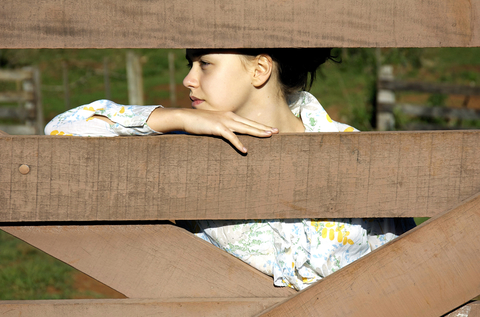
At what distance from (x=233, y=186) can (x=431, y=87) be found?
27.1ft

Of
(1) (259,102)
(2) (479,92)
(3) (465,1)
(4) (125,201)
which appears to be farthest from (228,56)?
(2) (479,92)

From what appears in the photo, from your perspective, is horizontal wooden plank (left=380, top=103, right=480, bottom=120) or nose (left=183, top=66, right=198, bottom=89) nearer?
nose (left=183, top=66, right=198, bottom=89)

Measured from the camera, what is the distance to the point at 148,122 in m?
1.56

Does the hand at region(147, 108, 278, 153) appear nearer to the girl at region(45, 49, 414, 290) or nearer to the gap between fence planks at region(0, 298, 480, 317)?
the girl at region(45, 49, 414, 290)

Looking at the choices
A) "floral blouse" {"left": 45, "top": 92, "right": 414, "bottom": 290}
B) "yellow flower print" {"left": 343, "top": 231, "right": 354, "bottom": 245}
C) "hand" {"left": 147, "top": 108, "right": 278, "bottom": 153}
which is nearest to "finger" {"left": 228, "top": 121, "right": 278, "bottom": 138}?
"hand" {"left": 147, "top": 108, "right": 278, "bottom": 153}

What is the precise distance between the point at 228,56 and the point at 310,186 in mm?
567

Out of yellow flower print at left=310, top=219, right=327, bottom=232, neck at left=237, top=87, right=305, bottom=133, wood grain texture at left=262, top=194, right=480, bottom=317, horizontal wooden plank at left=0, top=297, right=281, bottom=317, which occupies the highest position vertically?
neck at left=237, top=87, right=305, bottom=133

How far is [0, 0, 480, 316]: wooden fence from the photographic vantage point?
1330 mm

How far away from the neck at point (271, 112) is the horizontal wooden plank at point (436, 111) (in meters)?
7.27

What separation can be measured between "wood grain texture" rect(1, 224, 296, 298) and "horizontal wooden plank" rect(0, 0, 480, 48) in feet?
1.72

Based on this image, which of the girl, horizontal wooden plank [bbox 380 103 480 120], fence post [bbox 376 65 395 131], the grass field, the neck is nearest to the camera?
the girl

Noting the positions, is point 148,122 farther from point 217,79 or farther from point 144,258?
point 144,258

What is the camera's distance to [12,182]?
1386 mm

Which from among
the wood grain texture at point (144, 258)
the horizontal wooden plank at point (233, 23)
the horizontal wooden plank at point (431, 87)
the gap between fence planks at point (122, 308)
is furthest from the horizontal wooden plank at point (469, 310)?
the horizontal wooden plank at point (431, 87)
